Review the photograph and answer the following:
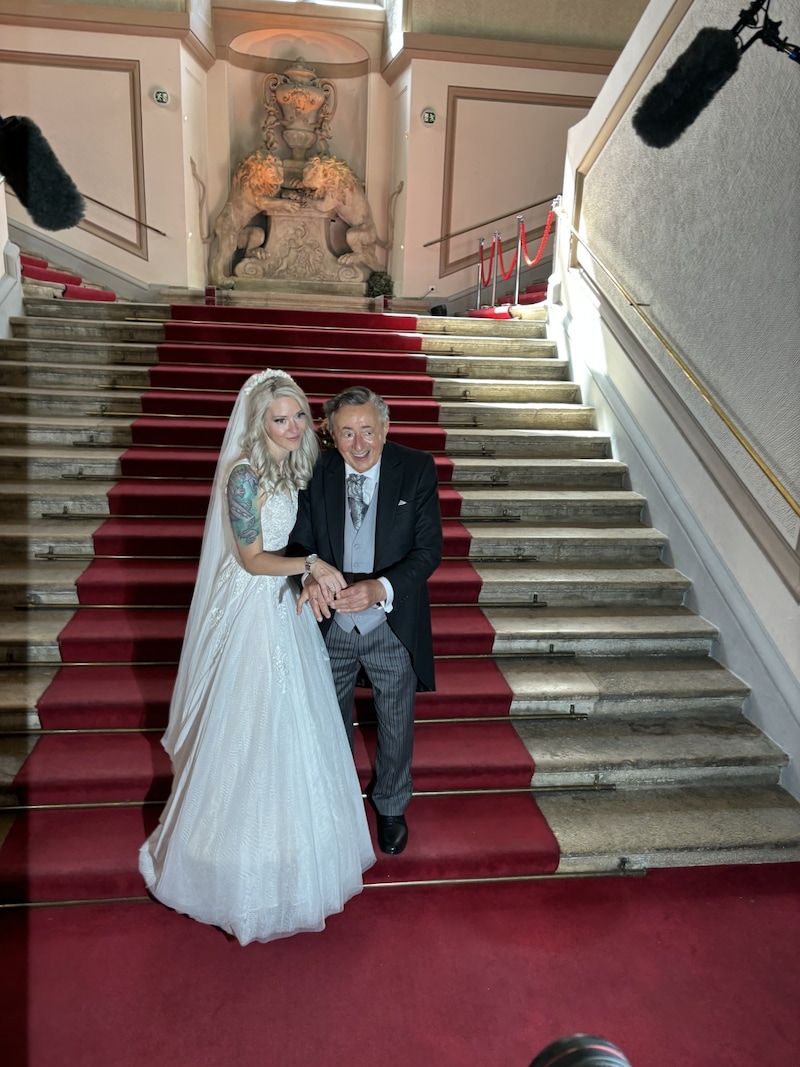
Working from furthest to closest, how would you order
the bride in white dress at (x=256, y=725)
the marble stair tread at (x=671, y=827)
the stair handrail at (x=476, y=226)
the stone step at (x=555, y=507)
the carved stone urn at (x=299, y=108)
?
the carved stone urn at (x=299, y=108) < the stair handrail at (x=476, y=226) < the stone step at (x=555, y=507) < the marble stair tread at (x=671, y=827) < the bride in white dress at (x=256, y=725)

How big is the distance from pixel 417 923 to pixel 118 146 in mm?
9255

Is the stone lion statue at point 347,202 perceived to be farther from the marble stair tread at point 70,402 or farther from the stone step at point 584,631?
the stone step at point 584,631

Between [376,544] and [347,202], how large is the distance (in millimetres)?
8709

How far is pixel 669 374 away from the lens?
14.9ft

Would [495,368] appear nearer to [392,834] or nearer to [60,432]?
[60,432]

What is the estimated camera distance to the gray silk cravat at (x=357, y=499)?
8.26 ft

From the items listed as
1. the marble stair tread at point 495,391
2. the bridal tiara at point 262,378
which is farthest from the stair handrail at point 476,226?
the bridal tiara at point 262,378

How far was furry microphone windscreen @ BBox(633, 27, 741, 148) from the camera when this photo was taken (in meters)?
2.21

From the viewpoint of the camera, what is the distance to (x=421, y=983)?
240cm

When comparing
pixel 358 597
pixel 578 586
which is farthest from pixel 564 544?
pixel 358 597

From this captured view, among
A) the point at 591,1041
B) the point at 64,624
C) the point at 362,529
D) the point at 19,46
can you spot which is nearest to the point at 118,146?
the point at 19,46

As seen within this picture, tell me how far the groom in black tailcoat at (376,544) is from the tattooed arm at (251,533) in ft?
0.27

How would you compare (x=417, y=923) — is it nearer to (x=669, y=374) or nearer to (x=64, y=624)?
(x=64, y=624)

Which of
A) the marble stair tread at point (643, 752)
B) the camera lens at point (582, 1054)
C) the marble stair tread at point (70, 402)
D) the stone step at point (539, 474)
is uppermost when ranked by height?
the marble stair tread at point (70, 402)
